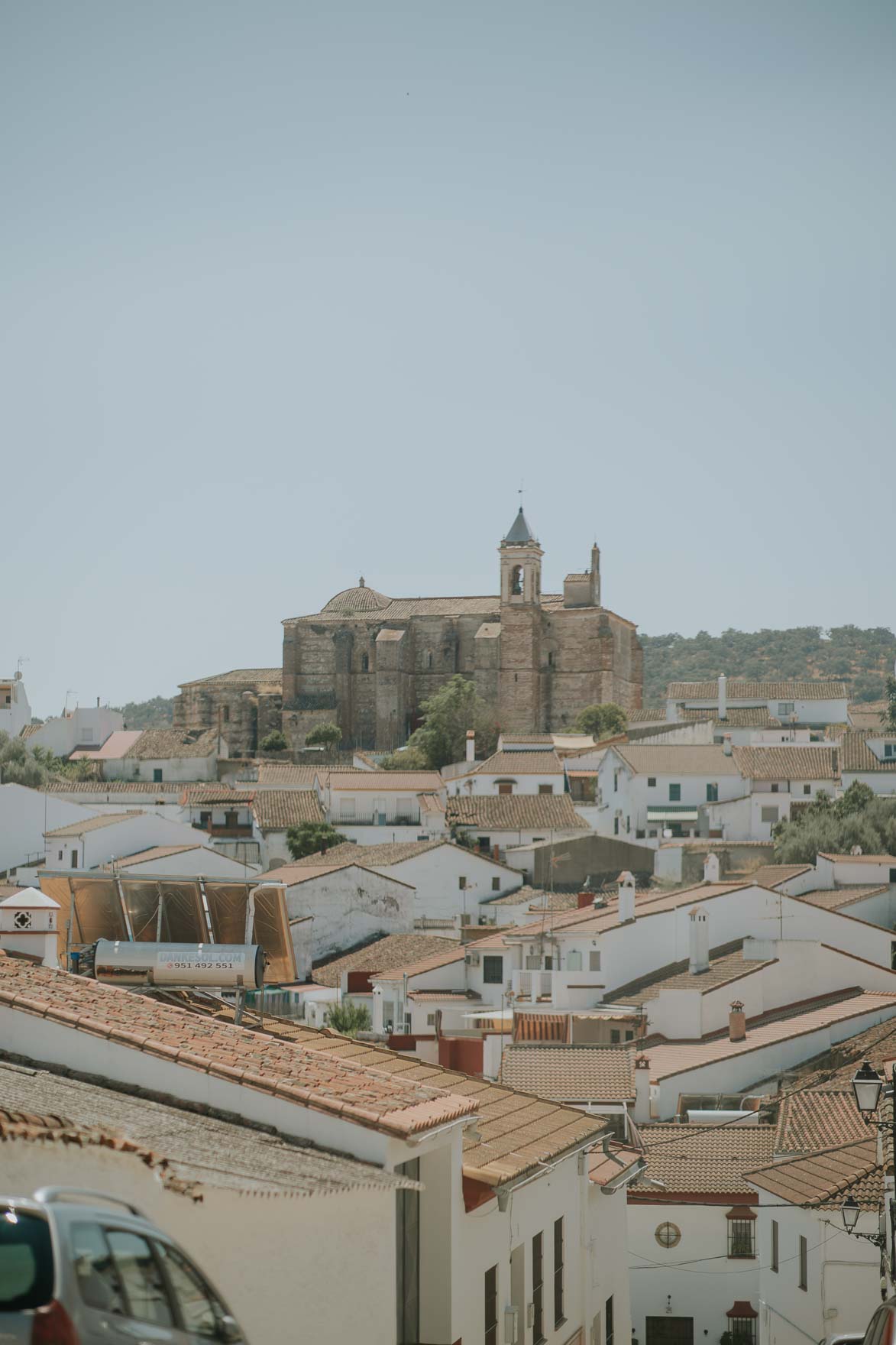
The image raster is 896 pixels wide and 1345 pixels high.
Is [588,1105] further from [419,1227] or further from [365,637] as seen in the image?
[365,637]

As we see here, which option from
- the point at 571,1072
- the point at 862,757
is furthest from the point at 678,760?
the point at 571,1072

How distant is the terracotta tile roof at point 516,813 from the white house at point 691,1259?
34.4m

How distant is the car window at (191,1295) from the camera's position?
Result: 4.86 m

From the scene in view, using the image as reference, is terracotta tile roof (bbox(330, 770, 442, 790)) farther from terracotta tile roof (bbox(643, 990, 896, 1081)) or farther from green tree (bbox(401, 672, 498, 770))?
terracotta tile roof (bbox(643, 990, 896, 1081))

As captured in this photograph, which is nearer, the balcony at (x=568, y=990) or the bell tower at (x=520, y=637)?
the balcony at (x=568, y=990)

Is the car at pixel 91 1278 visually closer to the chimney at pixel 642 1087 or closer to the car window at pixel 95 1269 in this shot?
the car window at pixel 95 1269

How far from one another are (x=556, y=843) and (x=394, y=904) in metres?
7.81

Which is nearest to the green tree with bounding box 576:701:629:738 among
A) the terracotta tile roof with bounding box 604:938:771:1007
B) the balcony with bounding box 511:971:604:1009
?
the terracotta tile roof with bounding box 604:938:771:1007

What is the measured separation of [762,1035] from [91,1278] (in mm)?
24083

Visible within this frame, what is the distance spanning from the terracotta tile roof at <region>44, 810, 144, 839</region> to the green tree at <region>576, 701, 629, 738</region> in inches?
1202

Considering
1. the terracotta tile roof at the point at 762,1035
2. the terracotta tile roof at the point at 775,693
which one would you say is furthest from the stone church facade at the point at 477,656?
the terracotta tile roof at the point at 762,1035

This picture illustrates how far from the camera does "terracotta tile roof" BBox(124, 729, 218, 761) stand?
3031 inches

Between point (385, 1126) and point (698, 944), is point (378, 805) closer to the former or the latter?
point (698, 944)

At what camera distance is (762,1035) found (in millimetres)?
27562
